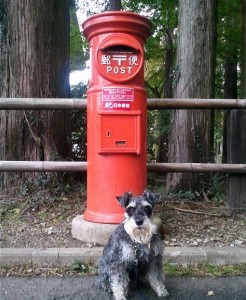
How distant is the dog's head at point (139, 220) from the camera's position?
272 cm

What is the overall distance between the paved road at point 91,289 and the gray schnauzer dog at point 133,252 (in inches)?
5.1

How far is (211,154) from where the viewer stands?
5426 mm

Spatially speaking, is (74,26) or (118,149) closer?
(118,149)

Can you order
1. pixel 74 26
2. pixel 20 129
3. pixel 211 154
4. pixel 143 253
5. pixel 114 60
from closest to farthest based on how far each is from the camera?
1. pixel 143 253
2. pixel 114 60
3. pixel 20 129
4. pixel 211 154
5. pixel 74 26

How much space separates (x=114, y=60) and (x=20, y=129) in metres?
1.93

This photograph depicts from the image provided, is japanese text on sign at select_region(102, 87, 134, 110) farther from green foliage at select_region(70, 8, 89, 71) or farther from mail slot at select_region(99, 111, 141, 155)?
green foliage at select_region(70, 8, 89, 71)

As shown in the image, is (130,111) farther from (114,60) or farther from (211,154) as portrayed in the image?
(211,154)

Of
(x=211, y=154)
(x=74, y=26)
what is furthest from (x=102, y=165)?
(x=74, y=26)

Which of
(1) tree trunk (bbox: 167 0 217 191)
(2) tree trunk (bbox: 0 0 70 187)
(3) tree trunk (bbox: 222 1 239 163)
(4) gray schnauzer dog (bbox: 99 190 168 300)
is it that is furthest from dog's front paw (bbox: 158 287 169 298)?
(3) tree trunk (bbox: 222 1 239 163)

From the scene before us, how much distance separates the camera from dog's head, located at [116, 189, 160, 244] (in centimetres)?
272

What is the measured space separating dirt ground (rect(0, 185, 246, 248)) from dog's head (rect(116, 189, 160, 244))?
3.49 feet

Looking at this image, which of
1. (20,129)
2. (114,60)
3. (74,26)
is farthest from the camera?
Answer: (74,26)

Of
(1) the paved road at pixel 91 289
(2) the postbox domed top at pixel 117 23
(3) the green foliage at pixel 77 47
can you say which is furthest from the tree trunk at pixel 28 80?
(3) the green foliage at pixel 77 47

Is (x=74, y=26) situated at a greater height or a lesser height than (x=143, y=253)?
greater
